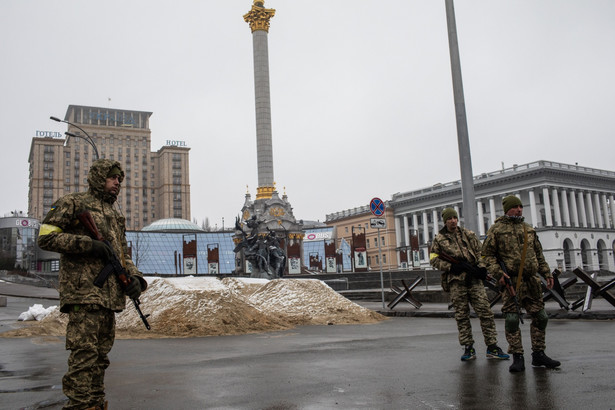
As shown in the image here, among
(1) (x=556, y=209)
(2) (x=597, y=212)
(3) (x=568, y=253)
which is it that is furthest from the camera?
(2) (x=597, y=212)

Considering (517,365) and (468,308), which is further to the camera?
(468,308)

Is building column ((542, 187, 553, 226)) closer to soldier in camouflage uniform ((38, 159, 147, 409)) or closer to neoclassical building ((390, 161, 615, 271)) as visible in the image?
neoclassical building ((390, 161, 615, 271))

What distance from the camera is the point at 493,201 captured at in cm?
A: 8575

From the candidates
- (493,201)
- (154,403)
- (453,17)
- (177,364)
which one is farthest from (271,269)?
(493,201)

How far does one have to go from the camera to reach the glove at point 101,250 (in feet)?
15.0

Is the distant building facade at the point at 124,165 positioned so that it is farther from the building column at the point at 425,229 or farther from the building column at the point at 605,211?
the building column at the point at 605,211

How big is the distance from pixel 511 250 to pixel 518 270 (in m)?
0.26

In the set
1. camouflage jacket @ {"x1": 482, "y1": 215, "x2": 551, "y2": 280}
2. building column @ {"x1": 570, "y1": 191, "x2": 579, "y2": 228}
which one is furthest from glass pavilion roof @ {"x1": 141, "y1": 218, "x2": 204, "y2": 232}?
camouflage jacket @ {"x1": 482, "y1": 215, "x2": 551, "y2": 280}

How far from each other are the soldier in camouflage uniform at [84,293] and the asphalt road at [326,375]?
819mm

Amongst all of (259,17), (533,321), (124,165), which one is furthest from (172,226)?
(533,321)

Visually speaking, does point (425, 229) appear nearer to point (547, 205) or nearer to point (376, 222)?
point (547, 205)

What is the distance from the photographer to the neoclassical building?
263 ft

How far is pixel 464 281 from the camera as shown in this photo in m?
7.52

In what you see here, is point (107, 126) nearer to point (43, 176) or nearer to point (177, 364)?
point (43, 176)
